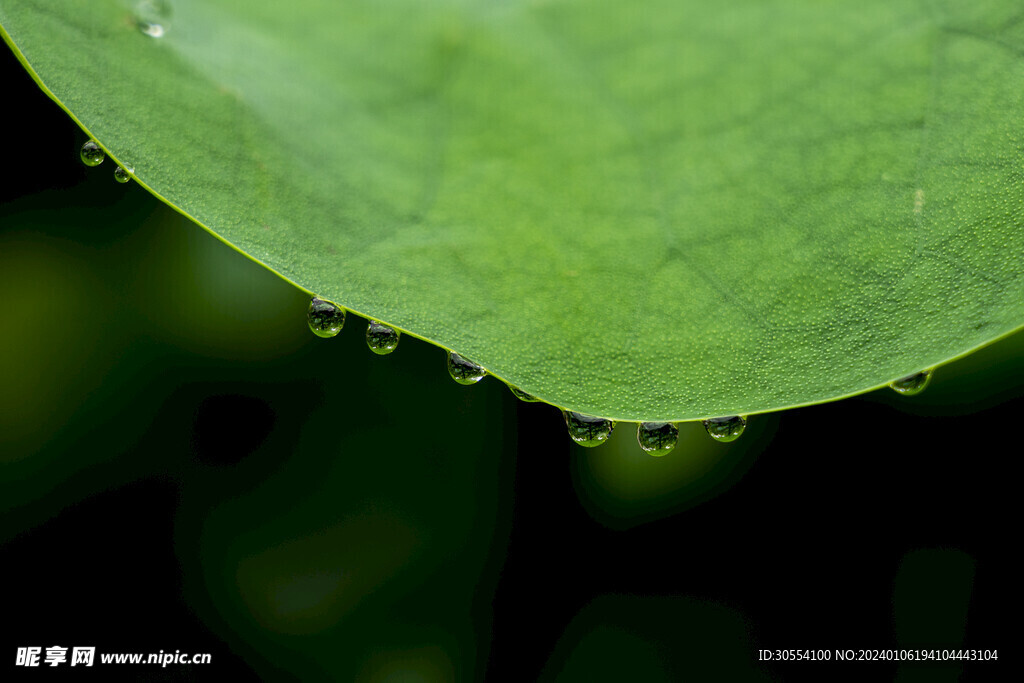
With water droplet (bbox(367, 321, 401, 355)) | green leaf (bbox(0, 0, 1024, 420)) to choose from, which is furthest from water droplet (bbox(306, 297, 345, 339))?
green leaf (bbox(0, 0, 1024, 420))

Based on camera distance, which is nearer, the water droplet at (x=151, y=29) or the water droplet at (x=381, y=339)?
the water droplet at (x=151, y=29)

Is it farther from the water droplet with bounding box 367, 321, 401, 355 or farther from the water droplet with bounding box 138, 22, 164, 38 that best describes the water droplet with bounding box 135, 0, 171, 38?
the water droplet with bounding box 367, 321, 401, 355

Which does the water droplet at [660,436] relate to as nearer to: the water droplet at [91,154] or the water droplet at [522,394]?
the water droplet at [522,394]

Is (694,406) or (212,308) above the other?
(212,308)

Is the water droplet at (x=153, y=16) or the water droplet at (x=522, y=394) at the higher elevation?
the water droplet at (x=153, y=16)

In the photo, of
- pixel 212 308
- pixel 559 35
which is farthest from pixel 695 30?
pixel 212 308

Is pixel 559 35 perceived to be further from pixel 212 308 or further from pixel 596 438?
pixel 212 308

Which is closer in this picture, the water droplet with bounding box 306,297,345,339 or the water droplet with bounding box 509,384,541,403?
the water droplet with bounding box 509,384,541,403

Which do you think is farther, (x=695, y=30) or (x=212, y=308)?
(x=212, y=308)

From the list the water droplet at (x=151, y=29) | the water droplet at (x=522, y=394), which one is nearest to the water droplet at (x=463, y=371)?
the water droplet at (x=522, y=394)
